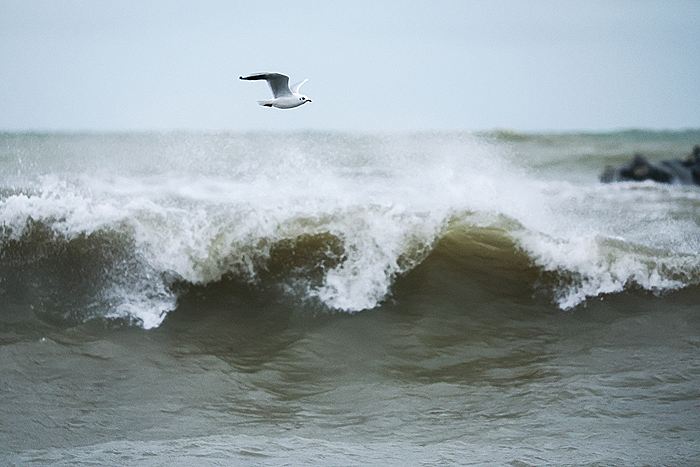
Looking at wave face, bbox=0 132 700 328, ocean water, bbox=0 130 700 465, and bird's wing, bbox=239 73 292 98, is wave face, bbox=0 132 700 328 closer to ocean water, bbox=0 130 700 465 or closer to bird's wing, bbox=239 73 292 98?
ocean water, bbox=0 130 700 465

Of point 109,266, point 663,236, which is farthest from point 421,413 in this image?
point 663,236

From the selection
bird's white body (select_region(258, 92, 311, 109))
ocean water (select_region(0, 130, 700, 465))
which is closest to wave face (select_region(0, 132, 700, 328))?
ocean water (select_region(0, 130, 700, 465))

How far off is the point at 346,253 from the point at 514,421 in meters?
2.59

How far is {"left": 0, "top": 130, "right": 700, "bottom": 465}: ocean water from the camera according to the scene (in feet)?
15.9

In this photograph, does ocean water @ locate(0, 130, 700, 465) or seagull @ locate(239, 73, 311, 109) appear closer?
ocean water @ locate(0, 130, 700, 465)

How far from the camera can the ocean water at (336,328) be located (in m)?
4.85

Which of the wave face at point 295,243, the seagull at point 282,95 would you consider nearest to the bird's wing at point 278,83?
the seagull at point 282,95

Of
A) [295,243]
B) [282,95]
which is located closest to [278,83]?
[282,95]

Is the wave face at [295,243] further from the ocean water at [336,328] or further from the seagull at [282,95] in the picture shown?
the seagull at [282,95]

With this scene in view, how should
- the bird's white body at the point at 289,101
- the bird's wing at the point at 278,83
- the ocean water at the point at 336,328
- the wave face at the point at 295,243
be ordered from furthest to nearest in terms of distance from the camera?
1. the wave face at the point at 295,243
2. the bird's white body at the point at 289,101
3. the bird's wing at the point at 278,83
4. the ocean water at the point at 336,328

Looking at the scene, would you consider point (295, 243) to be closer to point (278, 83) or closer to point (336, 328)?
point (336, 328)

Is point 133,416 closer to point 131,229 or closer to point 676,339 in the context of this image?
point 131,229

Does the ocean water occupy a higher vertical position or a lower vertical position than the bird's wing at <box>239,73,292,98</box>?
lower

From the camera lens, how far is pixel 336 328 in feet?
21.7
